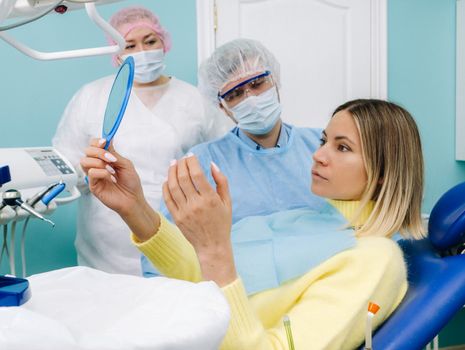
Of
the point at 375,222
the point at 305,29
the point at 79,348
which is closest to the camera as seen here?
the point at 79,348

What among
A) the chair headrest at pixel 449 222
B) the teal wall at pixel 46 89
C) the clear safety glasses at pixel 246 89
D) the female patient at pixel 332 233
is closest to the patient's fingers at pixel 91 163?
the female patient at pixel 332 233

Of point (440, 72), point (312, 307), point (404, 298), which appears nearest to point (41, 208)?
A: point (312, 307)

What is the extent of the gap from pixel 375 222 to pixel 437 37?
80.1 inches

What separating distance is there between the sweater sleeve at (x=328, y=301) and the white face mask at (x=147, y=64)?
3.71 feet

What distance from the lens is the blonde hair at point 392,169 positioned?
1.29 metres

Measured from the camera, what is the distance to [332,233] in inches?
49.7

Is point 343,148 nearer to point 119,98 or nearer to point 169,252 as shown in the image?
point 169,252

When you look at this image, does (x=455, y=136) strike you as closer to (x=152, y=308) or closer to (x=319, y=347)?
(x=319, y=347)

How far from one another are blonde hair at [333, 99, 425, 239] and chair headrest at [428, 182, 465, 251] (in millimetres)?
39

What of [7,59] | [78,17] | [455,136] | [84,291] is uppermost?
[78,17]

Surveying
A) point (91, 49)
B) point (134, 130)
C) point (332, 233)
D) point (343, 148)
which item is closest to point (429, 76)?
point (134, 130)

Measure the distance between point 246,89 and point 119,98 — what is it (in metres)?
0.96

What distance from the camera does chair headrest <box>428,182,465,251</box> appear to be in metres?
1.22

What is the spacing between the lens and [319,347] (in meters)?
1.02
